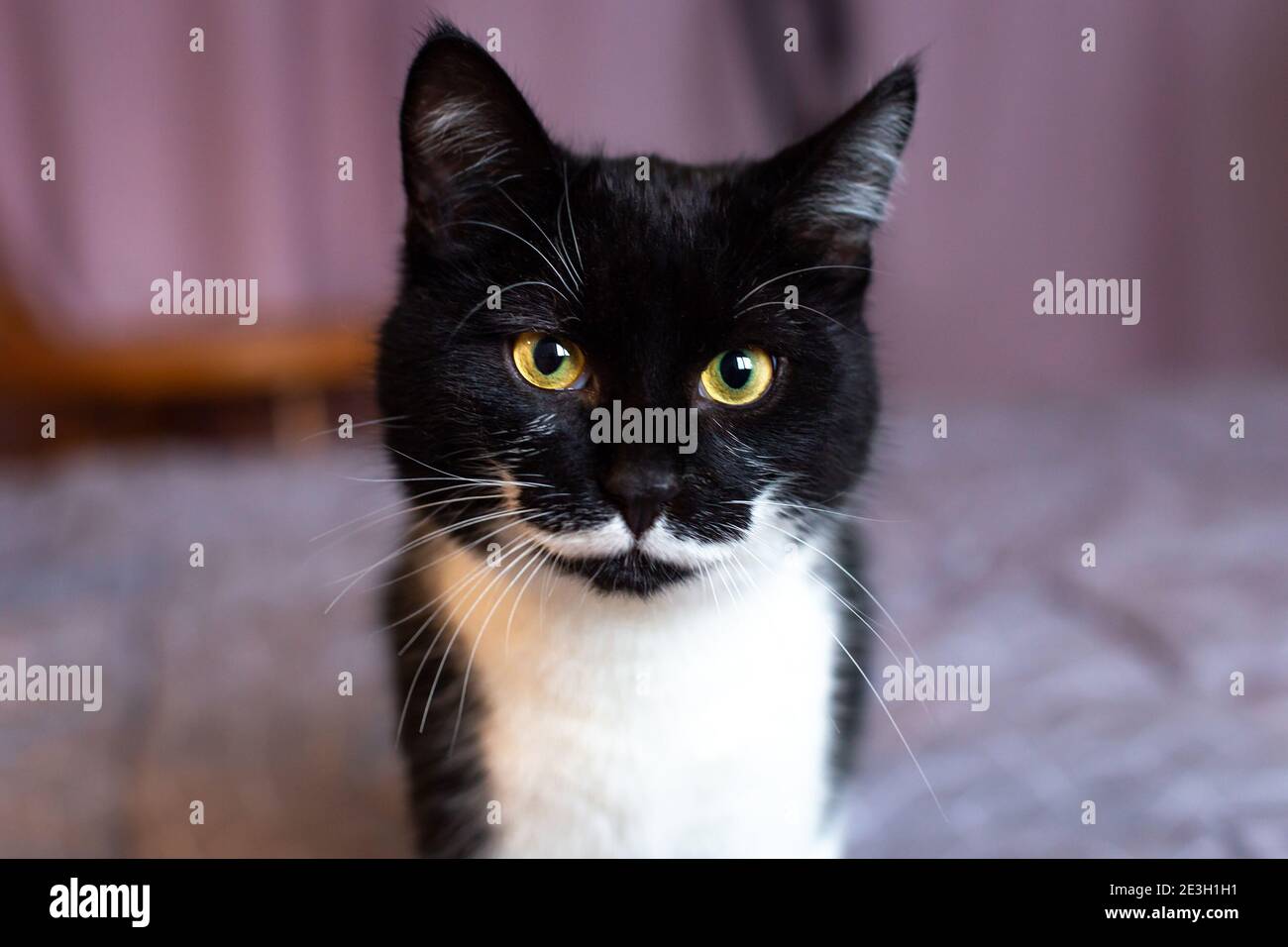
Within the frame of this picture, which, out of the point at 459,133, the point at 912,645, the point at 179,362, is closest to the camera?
the point at 459,133

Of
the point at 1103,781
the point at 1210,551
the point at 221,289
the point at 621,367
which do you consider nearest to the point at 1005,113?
the point at 1210,551

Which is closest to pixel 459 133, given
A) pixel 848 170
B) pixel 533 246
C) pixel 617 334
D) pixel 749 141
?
pixel 533 246

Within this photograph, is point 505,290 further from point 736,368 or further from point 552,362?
point 736,368

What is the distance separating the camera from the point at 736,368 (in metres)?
0.91

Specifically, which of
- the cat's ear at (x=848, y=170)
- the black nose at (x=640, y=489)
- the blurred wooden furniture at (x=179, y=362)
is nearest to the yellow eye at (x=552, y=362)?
the black nose at (x=640, y=489)

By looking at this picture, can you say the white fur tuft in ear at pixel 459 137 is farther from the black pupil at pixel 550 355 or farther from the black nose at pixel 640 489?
the black nose at pixel 640 489

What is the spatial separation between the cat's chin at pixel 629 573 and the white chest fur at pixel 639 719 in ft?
0.11

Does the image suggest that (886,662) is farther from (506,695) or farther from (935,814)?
(506,695)

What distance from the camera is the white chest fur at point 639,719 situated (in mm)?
942

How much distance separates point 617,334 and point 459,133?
0.75 ft

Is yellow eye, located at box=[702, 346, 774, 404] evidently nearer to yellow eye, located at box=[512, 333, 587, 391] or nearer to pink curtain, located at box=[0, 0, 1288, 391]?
yellow eye, located at box=[512, 333, 587, 391]

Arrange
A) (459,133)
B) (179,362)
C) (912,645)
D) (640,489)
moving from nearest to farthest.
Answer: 1. (640,489)
2. (459,133)
3. (912,645)
4. (179,362)

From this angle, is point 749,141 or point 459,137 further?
point 749,141

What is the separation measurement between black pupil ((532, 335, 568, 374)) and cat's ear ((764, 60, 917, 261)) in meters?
0.23
